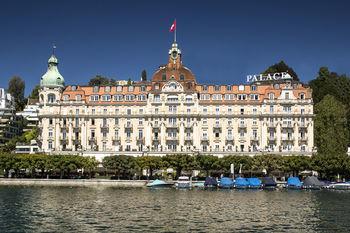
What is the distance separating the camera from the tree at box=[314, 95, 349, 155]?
140 meters

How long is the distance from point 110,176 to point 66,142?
751 inches

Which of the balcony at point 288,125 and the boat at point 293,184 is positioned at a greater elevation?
the balcony at point 288,125

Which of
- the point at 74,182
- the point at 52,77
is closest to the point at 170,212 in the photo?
the point at 74,182

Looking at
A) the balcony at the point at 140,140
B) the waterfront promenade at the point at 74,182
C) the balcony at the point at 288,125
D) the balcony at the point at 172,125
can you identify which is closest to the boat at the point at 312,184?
the balcony at the point at 288,125

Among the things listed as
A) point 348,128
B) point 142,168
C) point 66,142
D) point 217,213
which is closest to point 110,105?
point 66,142

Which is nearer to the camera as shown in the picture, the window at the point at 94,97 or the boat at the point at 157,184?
the boat at the point at 157,184

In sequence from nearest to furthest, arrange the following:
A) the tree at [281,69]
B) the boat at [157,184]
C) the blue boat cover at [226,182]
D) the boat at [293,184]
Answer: the boat at [293,184]
the boat at [157,184]
the blue boat cover at [226,182]
the tree at [281,69]

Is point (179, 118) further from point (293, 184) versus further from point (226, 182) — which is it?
point (293, 184)

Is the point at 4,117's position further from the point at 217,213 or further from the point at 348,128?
the point at 217,213

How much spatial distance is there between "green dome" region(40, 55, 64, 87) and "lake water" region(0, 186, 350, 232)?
198ft

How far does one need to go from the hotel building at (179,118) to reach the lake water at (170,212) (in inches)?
1876

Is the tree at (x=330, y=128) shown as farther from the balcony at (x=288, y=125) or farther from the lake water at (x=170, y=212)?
the lake water at (x=170, y=212)

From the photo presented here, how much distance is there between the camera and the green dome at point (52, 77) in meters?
150

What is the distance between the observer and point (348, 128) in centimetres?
15575
